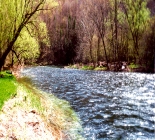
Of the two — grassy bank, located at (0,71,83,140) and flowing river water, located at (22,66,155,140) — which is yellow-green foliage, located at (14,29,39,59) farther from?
grassy bank, located at (0,71,83,140)

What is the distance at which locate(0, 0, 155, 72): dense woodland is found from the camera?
28.4 metres

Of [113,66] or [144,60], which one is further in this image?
[113,66]

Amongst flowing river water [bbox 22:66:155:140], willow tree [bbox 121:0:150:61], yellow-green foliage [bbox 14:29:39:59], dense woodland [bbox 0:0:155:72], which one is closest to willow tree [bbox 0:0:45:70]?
dense woodland [bbox 0:0:155:72]

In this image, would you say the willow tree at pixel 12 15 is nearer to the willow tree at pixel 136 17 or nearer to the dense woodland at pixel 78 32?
the dense woodland at pixel 78 32

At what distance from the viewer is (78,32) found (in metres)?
92.4

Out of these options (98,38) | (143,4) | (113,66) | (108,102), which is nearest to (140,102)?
(108,102)

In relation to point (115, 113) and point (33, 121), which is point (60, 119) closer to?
point (33, 121)

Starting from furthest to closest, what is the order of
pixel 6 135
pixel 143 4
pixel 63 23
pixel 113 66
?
pixel 63 23 < pixel 143 4 < pixel 113 66 < pixel 6 135

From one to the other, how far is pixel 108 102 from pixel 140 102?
2.46 metres

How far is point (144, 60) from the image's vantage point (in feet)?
162

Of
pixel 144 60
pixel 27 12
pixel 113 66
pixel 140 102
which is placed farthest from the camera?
pixel 113 66

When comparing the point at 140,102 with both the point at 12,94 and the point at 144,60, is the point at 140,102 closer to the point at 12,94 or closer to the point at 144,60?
the point at 12,94

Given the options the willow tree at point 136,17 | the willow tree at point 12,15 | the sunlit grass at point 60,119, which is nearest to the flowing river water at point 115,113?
the sunlit grass at point 60,119

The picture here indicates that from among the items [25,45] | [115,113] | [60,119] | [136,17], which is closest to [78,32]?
[136,17]
